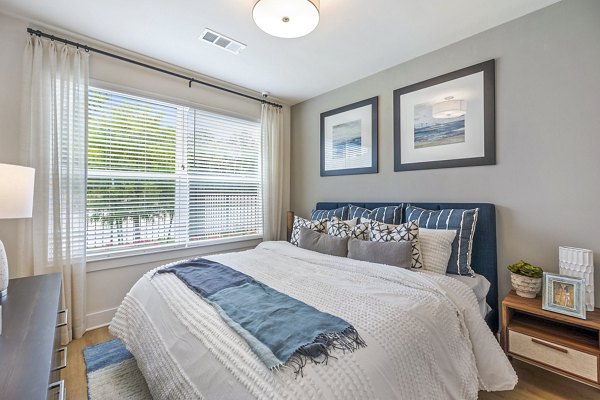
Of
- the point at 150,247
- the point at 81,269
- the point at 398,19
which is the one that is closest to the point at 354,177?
the point at 398,19

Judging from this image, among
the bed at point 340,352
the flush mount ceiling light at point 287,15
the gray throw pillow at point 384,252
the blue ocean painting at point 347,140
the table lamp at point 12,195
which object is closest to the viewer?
the bed at point 340,352

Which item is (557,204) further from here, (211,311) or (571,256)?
(211,311)

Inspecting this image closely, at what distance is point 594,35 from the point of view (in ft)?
5.82

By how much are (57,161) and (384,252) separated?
8.97 ft

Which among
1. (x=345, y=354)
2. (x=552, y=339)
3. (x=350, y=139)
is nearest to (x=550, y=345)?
(x=552, y=339)

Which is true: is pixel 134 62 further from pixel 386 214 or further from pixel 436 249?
pixel 436 249

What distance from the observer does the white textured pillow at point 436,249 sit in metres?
1.99

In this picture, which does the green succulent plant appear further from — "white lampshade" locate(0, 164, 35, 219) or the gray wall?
"white lampshade" locate(0, 164, 35, 219)

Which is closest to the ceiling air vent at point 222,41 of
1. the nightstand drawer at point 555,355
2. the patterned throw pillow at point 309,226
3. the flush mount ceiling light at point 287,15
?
the flush mount ceiling light at point 287,15

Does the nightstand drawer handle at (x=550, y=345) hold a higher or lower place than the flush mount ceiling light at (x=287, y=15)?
lower

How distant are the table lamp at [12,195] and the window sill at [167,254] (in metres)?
1.18

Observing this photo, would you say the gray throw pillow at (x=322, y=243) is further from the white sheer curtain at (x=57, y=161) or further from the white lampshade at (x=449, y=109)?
the white sheer curtain at (x=57, y=161)

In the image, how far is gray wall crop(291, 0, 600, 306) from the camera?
1.80 meters

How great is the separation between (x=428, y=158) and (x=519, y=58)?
98 centimetres
